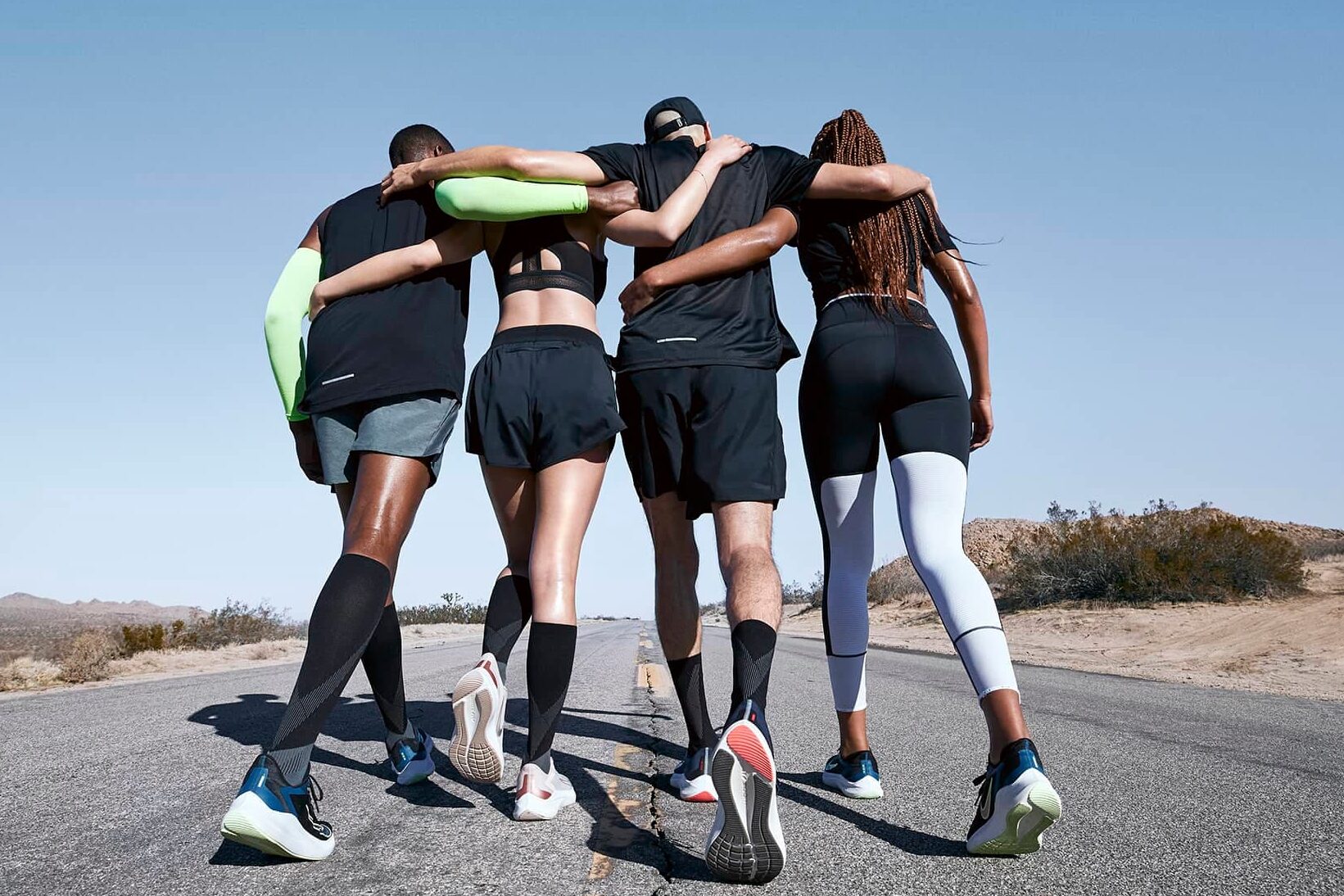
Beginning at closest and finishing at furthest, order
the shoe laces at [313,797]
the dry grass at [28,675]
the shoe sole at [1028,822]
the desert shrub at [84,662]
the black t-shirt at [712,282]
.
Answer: the shoe sole at [1028,822], the shoe laces at [313,797], the black t-shirt at [712,282], the dry grass at [28,675], the desert shrub at [84,662]

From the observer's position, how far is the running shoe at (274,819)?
5.88 feet

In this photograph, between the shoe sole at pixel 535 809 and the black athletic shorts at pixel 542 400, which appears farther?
the black athletic shorts at pixel 542 400

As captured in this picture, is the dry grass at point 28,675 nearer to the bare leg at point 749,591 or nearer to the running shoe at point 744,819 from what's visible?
the bare leg at point 749,591

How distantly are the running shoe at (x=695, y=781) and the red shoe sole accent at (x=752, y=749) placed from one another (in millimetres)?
779

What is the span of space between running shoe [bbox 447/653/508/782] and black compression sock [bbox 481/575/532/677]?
0.28 metres

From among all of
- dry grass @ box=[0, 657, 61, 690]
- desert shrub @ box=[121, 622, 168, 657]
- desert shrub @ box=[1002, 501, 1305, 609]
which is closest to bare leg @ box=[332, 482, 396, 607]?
dry grass @ box=[0, 657, 61, 690]

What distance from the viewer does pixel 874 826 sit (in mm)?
2238

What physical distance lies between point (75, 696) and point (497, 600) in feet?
16.8

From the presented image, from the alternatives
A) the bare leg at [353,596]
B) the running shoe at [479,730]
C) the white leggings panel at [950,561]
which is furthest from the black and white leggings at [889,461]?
the bare leg at [353,596]

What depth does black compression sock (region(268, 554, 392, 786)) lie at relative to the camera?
6.43 ft

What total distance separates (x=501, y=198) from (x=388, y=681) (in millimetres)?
1623

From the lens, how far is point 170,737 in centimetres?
373

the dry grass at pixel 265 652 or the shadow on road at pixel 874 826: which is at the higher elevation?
the shadow on road at pixel 874 826

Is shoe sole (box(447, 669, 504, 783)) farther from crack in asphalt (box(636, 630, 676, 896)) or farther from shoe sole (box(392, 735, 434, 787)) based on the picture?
shoe sole (box(392, 735, 434, 787))
